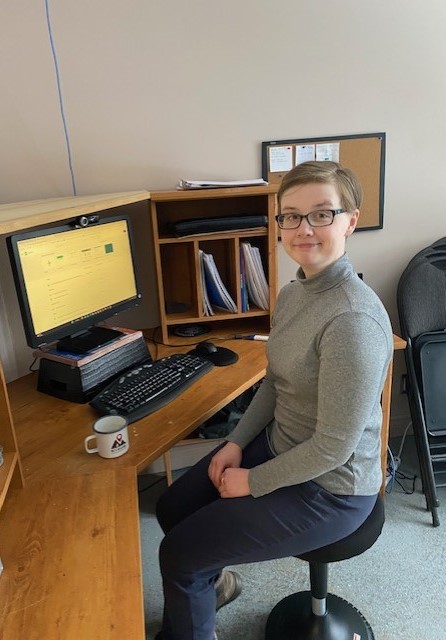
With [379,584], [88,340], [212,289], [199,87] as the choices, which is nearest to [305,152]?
[199,87]

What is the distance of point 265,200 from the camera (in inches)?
76.0

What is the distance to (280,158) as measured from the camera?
207cm

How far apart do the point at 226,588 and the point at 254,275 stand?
110 centimetres

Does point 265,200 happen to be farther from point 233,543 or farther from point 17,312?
point 233,543

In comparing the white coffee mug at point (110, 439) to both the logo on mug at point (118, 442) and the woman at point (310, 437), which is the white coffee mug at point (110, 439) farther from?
the woman at point (310, 437)

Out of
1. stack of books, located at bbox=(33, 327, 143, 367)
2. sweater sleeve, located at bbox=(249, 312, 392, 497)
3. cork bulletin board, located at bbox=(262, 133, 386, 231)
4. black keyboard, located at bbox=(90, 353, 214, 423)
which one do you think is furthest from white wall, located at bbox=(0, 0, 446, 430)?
sweater sleeve, located at bbox=(249, 312, 392, 497)

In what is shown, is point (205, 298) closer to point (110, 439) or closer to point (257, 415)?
point (257, 415)

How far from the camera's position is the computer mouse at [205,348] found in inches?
71.1

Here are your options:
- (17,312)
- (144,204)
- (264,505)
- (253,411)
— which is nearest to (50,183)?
(144,204)

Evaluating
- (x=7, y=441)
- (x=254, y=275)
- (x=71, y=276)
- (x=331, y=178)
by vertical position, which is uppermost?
(x=331, y=178)

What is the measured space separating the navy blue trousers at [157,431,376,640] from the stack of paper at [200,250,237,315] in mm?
892

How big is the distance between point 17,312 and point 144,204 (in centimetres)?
64

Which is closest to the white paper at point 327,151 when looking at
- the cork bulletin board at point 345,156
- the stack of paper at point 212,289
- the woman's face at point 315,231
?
the cork bulletin board at point 345,156

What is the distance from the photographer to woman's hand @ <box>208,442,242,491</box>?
4.50ft
